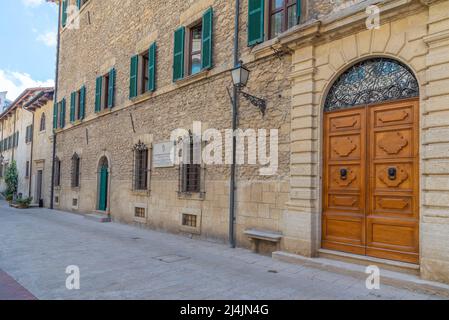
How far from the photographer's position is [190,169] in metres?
9.37

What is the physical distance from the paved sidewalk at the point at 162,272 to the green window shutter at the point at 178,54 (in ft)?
15.3

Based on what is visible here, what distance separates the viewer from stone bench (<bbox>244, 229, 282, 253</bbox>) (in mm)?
6647

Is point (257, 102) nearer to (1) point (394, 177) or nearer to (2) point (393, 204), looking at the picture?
(1) point (394, 177)

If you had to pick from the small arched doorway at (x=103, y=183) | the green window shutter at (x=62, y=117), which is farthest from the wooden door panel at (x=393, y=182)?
the green window shutter at (x=62, y=117)

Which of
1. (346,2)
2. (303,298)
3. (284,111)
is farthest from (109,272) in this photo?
(346,2)

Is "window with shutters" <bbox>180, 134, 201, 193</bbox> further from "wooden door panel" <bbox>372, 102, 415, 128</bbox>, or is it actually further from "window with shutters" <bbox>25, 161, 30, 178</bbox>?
"window with shutters" <bbox>25, 161, 30, 178</bbox>

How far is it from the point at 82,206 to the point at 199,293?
1218 cm

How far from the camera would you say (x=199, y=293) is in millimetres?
4523

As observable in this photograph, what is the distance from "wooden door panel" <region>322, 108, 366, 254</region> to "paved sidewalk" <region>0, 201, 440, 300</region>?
0.74 m

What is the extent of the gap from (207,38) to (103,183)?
310 inches

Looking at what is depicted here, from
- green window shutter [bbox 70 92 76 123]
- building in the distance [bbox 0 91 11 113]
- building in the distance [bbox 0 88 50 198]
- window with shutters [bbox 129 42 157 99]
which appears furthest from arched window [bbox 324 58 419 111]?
building in the distance [bbox 0 91 11 113]

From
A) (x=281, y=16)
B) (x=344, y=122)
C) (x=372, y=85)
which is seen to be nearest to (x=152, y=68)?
(x=281, y=16)

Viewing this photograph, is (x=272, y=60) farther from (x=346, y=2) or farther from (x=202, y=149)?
(x=202, y=149)

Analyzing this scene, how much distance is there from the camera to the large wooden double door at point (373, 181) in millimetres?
5133
